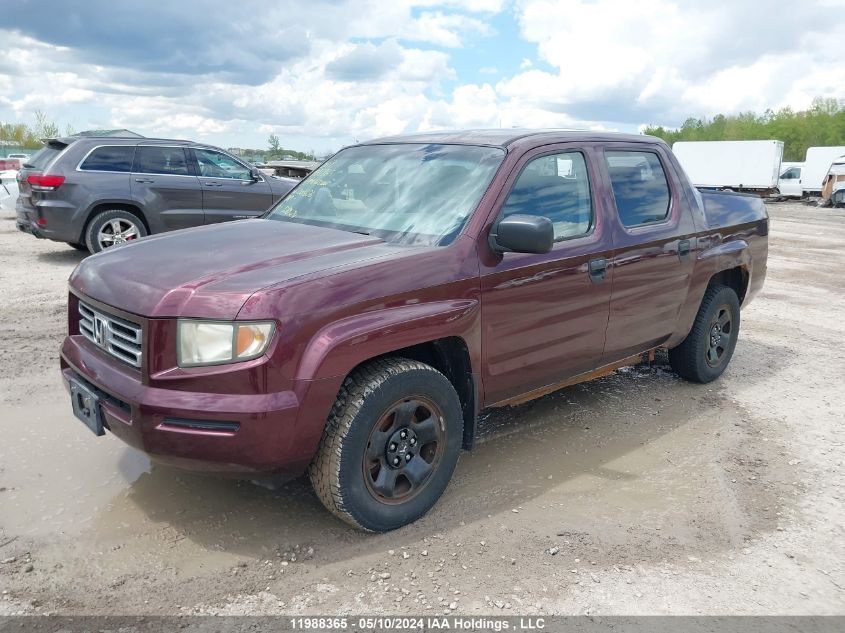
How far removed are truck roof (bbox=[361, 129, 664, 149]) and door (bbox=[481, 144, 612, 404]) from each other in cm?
9

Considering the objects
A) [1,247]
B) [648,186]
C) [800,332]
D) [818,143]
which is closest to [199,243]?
[648,186]

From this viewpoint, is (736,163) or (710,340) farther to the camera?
(736,163)

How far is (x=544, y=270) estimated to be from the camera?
3.84m

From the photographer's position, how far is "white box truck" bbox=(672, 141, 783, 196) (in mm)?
34781

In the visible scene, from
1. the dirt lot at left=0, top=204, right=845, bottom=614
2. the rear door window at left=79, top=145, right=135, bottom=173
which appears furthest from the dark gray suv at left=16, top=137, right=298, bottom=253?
the dirt lot at left=0, top=204, right=845, bottom=614

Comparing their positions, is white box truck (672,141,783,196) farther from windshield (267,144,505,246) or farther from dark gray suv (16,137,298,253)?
windshield (267,144,505,246)

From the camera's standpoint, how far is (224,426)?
9.38ft

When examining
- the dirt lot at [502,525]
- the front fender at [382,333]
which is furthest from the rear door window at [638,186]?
the front fender at [382,333]

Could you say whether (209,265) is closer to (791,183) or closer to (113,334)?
(113,334)

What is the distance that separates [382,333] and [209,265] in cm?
83

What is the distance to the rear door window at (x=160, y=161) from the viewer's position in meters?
10.1

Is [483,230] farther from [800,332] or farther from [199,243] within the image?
[800,332]

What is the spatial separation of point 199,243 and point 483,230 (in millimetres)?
1427

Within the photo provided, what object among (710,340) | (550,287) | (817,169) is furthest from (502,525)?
(817,169)
